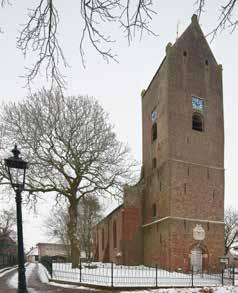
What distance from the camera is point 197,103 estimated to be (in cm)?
2912

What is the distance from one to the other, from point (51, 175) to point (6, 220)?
35770 mm

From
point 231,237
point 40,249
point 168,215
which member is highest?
point 168,215

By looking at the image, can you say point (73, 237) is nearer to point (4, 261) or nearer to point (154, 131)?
point (154, 131)

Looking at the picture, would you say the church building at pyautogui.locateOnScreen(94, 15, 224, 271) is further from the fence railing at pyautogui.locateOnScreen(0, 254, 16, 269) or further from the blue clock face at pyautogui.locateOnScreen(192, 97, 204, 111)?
the fence railing at pyautogui.locateOnScreen(0, 254, 16, 269)

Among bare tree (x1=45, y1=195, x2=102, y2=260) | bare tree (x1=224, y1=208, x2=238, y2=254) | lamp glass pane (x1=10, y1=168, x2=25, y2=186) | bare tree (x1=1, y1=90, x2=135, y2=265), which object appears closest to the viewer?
lamp glass pane (x1=10, y1=168, x2=25, y2=186)

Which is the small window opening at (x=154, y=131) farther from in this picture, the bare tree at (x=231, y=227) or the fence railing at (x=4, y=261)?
the bare tree at (x=231, y=227)

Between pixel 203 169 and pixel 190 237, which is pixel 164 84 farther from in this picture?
pixel 190 237

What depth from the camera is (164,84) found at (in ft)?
94.4

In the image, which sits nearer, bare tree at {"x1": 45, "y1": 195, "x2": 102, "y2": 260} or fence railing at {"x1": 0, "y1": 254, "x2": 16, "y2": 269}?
fence railing at {"x1": 0, "y1": 254, "x2": 16, "y2": 269}

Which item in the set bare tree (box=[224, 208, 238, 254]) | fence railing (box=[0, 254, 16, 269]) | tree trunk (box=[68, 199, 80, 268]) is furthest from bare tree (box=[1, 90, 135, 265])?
bare tree (box=[224, 208, 238, 254])

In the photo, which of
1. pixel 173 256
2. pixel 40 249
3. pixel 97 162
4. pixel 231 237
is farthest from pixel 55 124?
pixel 40 249

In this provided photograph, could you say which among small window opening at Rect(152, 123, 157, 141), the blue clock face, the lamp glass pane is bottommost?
the lamp glass pane

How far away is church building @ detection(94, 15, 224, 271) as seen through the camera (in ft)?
85.1

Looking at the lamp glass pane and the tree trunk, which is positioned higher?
the lamp glass pane
